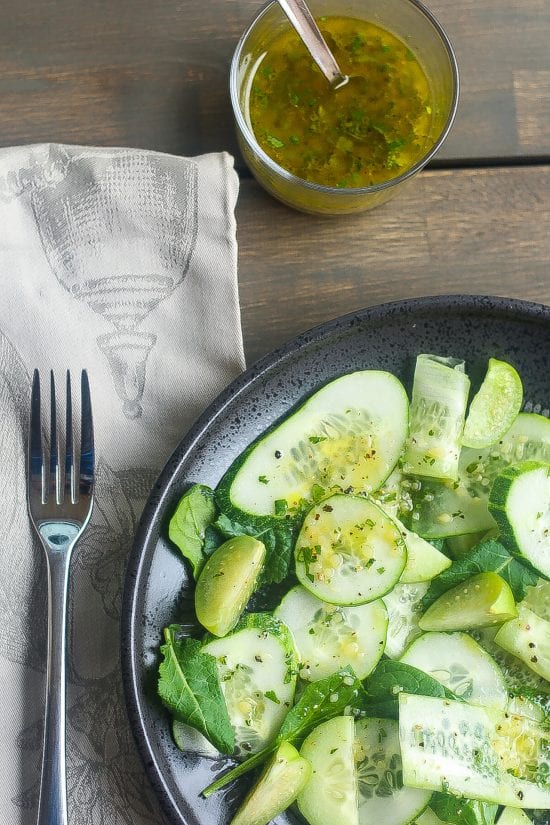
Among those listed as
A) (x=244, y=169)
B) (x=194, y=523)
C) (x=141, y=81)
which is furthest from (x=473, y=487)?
(x=141, y=81)

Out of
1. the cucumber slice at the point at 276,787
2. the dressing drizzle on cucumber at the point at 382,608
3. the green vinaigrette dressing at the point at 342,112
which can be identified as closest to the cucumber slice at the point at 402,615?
the dressing drizzle on cucumber at the point at 382,608

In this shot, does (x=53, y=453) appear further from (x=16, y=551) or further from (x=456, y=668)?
(x=456, y=668)

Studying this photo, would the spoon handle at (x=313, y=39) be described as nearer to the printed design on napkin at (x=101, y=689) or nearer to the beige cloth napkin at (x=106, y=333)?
the beige cloth napkin at (x=106, y=333)

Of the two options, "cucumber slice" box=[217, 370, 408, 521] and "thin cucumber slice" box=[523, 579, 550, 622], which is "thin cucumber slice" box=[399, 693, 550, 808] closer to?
"thin cucumber slice" box=[523, 579, 550, 622]

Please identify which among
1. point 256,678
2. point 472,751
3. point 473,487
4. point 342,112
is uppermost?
point 342,112

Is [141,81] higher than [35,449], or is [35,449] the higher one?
[141,81]

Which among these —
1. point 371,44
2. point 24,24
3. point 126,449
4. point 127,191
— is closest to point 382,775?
point 126,449
